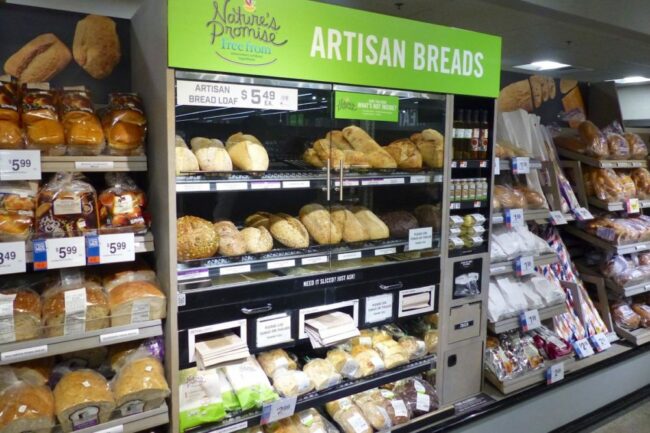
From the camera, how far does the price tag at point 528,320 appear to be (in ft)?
9.91

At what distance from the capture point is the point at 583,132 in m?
3.80

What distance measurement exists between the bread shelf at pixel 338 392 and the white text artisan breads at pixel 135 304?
51 centimetres

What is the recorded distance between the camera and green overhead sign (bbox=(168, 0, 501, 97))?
1772 millimetres

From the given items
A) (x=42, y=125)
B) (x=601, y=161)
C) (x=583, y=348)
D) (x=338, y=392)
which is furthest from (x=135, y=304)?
(x=601, y=161)

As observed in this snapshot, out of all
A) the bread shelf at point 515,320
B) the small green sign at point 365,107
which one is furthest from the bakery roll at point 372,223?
the bread shelf at point 515,320

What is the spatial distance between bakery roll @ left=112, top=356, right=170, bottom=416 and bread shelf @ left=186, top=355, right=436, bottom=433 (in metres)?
0.22

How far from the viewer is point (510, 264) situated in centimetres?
307

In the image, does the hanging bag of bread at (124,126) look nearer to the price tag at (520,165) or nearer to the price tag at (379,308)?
the price tag at (379,308)

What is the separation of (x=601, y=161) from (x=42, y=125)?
3.62 m

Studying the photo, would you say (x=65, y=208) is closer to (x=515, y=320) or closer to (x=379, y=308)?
(x=379, y=308)

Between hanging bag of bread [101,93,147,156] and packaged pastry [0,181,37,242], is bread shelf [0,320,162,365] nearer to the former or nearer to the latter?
packaged pastry [0,181,37,242]

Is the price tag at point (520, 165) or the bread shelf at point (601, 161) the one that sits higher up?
the bread shelf at point (601, 161)

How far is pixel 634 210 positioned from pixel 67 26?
13.3 ft

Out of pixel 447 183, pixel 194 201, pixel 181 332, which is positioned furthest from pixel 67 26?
pixel 447 183
